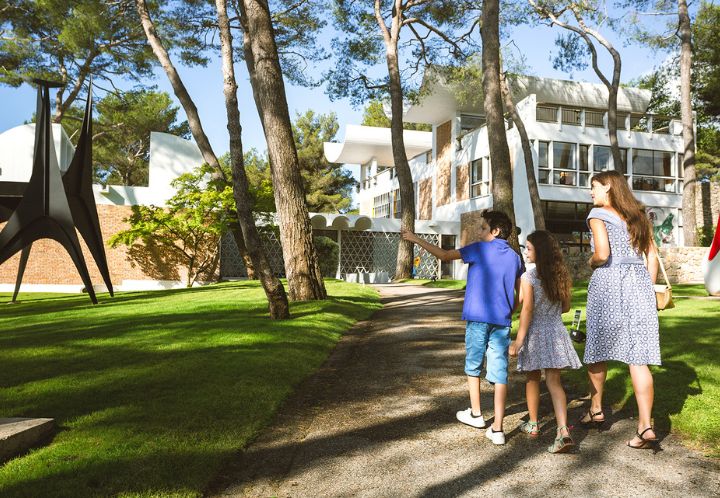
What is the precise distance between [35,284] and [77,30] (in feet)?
30.8

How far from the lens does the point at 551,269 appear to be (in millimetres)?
3684

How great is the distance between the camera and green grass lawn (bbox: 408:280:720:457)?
3791 mm

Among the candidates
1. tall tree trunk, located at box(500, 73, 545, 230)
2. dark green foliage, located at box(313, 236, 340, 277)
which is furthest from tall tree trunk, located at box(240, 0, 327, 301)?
dark green foliage, located at box(313, 236, 340, 277)

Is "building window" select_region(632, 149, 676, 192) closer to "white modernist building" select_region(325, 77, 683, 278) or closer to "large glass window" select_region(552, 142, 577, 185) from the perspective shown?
"white modernist building" select_region(325, 77, 683, 278)

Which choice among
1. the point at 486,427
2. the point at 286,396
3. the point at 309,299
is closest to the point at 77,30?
the point at 309,299

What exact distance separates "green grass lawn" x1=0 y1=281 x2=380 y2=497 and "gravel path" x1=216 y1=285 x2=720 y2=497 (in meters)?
0.26

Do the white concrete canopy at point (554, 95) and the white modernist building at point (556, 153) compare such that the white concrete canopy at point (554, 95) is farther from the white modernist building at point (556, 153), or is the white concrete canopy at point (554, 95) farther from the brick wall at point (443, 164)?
the brick wall at point (443, 164)

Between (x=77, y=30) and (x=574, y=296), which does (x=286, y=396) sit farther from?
(x=77, y=30)

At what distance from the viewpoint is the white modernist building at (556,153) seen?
2408cm

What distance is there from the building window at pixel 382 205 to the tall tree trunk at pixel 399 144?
54.7ft

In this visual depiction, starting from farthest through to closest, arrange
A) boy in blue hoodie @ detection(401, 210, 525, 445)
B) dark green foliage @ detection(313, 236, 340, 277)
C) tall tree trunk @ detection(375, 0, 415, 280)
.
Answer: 1. dark green foliage @ detection(313, 236, 340, 277)
2. tall tree trunk @ detection(375, 0, 415, 280)
3. boy in blue hoodie @ detection(401, 210, 525, 445)

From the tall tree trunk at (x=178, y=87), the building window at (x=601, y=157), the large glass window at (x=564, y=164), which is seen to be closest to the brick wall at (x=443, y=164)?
the large glass window at (x=564, y=164)

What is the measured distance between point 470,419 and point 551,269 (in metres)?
1.15

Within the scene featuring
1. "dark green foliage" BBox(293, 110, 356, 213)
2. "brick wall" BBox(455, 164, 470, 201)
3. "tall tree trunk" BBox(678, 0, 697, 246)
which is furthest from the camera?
"dark green foliage" BBox(293, 110, 356, 213)
